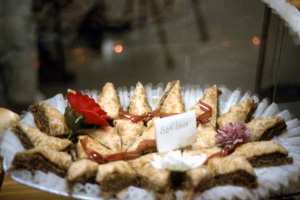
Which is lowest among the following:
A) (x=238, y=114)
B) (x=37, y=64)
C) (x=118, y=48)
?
(x=238, y=114)

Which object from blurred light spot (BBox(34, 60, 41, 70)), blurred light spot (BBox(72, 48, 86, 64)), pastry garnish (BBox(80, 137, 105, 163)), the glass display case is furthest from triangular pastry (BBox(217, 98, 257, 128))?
blurred light spot (BBox(34, 60, 41, 70))

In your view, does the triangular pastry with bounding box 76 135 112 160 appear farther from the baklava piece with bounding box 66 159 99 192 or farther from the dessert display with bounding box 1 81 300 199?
the baklava piece with bounding box 66 159 99 192

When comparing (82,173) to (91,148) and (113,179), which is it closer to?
(113,179)

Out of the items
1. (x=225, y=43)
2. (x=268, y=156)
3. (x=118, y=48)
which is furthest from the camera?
(x=225, y=43)

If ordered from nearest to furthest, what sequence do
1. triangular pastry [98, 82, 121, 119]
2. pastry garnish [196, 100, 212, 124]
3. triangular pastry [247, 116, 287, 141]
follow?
1. triangular pastry [247, 116, 287, 141]
2. pastry garnish [196, 100, 212, 124]
3. triangular pastry [98, 82, 121, 119]

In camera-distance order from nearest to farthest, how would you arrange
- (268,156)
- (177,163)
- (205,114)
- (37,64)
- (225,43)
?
(177,163), (268,156), (205,114), (37,64), (225,43)

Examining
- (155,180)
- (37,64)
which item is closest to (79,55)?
(37,64)

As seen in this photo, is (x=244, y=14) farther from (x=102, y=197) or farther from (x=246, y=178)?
(x=102, y=197)
